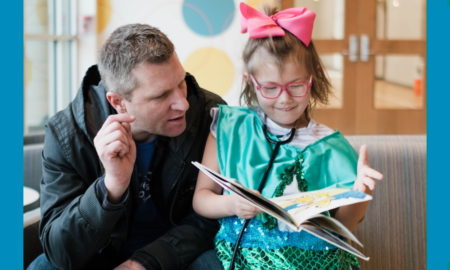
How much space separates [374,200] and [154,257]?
0.88 metres

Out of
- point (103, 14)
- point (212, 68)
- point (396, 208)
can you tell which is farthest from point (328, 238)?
point (103, 14)

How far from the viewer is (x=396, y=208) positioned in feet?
7.09

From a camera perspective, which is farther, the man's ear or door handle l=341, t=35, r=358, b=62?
door handle l=341, t=35, r=358, b=62

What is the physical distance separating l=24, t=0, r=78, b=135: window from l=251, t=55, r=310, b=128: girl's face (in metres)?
2.48

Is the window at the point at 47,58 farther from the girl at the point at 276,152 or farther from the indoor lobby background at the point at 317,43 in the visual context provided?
the girl at the point at 276,152

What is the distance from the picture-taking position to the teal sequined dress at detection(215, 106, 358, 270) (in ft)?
5.38

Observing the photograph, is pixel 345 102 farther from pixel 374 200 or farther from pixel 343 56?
pixel 374 200

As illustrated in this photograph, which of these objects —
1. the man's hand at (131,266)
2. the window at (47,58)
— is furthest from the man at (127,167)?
the window at (47,58)

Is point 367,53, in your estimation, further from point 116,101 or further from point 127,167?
point 127,167

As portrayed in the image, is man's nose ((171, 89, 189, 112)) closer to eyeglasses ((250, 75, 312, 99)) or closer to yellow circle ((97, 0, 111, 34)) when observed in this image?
eyeglasses ((250, 75, 312, 99))

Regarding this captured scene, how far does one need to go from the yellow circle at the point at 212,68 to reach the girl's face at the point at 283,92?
3426 mm

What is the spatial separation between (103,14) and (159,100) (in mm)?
3656

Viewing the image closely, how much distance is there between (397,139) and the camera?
7.23 ft

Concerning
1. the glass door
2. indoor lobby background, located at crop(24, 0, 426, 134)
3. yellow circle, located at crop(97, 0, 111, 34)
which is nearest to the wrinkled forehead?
indoor lobby background, located at crop(24, 0, 426, 134)
